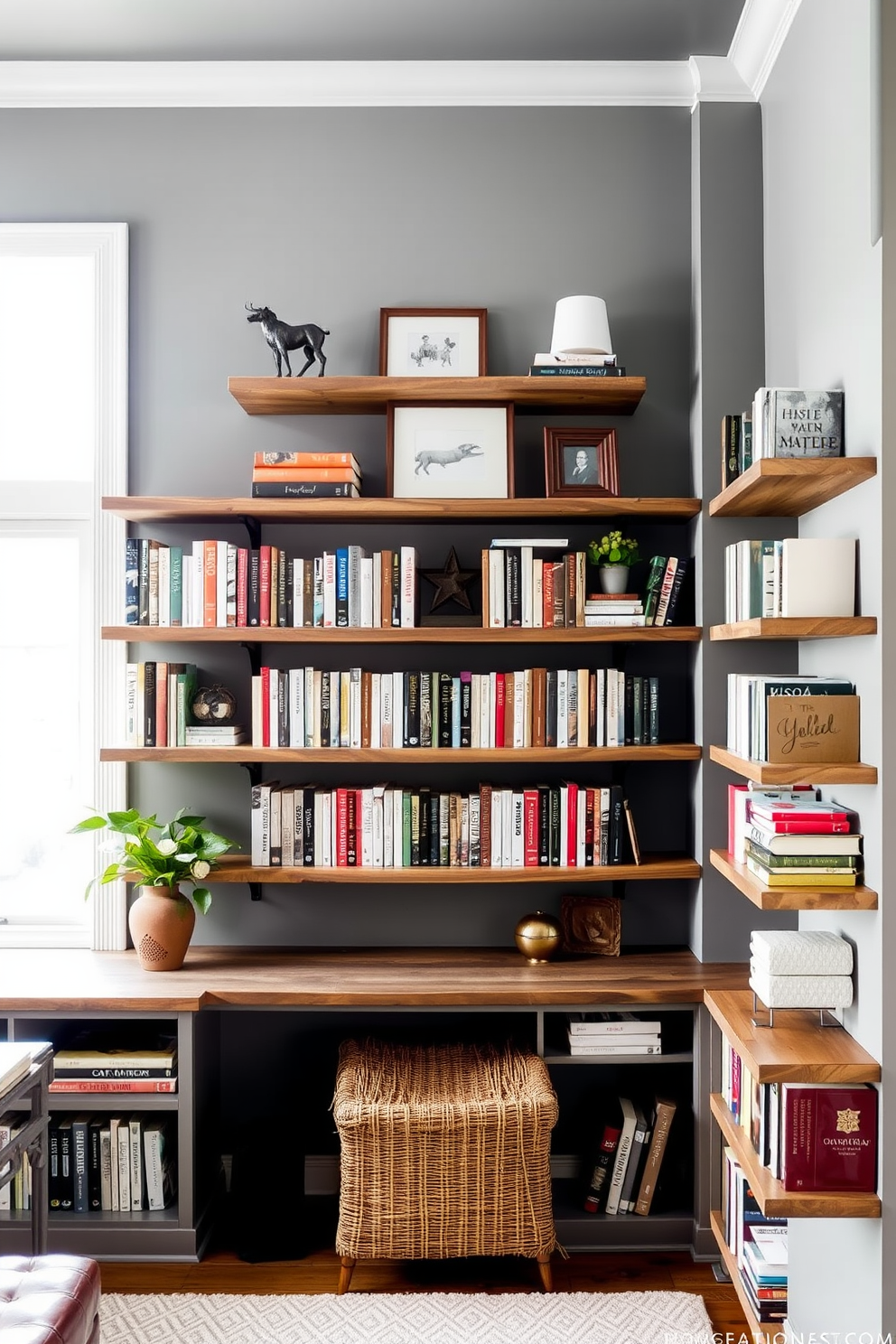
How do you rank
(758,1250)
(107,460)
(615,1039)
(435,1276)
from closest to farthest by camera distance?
(758,1250), (435,1276), (615,1039), (107,460)

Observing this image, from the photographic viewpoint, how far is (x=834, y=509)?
205 centimetres

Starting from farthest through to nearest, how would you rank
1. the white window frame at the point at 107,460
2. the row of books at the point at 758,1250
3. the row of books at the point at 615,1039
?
the white window frame at the point at 107,460
the row of books at the point at 615,1039
the row of books at the point at 758,1250

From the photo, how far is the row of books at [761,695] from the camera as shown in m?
1.86

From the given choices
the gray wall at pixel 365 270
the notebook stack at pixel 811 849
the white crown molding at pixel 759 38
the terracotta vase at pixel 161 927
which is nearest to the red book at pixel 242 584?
the gray wall at pixel 365 270

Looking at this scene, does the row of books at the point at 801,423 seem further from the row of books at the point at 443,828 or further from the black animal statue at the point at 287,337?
the black animal statue at the point at 287,337

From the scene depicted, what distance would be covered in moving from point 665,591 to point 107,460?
1.60 metres

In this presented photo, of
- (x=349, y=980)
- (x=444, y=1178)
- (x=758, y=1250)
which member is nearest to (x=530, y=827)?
(x=349, y=980)

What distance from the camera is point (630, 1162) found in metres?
2.51

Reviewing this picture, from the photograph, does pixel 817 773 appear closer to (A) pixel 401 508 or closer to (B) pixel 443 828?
(B) pixel 443 828

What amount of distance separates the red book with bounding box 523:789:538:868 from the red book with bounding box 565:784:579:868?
8cm

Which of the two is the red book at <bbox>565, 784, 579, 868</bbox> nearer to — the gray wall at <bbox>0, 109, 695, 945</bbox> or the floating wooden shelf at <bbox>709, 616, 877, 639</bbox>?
the gray wall at <bbox>0, 109, 695, 945</bbox>

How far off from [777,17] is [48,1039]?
3076 mm

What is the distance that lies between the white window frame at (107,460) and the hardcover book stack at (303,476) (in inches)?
19.0

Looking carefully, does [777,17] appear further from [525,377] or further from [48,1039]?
[48,1039]
